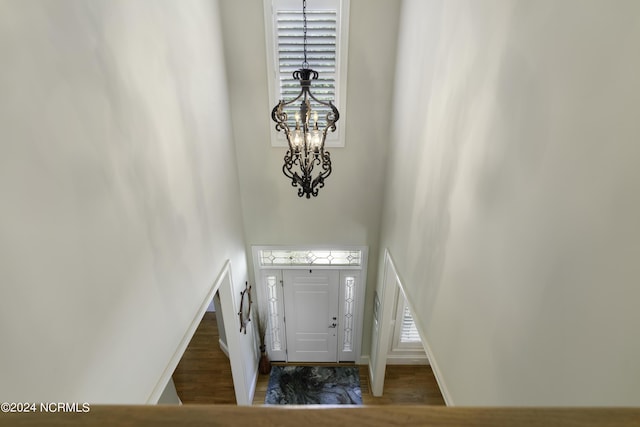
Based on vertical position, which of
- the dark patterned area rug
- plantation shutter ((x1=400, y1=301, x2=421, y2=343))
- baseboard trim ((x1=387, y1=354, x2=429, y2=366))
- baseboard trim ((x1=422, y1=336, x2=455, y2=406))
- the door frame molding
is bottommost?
the dark patterned area rug

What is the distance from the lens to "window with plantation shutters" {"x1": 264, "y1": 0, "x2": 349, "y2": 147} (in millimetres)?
3779

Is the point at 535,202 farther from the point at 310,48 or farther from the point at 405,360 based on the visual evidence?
the point at 405,360

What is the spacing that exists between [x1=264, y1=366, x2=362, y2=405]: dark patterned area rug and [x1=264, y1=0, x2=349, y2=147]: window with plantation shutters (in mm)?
3976

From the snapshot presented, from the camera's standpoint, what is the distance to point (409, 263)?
3.29m

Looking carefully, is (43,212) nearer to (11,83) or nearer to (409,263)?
(11,83)

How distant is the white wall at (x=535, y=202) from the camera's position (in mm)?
1053

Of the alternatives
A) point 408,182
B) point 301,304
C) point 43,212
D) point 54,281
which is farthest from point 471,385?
point 301,304

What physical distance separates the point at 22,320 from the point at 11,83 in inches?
35.0

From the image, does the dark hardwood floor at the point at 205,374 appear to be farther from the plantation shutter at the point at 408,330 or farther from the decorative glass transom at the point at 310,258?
the plantation shutter at the point at 408,330

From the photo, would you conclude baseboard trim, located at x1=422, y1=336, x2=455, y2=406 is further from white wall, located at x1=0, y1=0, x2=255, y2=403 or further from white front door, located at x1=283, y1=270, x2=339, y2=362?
white front door, located at x1=283, y1=270, x2=339, y2=362

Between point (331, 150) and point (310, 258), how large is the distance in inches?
67.8

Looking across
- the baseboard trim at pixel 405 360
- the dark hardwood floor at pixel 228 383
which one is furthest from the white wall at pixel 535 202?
the baseboard trim at pixel 405 360

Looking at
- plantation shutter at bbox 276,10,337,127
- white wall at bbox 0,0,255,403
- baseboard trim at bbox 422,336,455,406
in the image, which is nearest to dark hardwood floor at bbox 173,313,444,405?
baseboard trim at bbox 422,336,455,406

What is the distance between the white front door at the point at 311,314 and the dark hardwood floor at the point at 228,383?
0.67 meters
